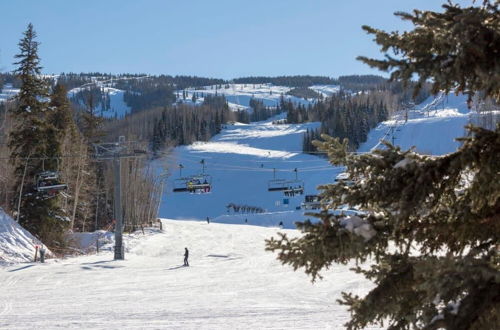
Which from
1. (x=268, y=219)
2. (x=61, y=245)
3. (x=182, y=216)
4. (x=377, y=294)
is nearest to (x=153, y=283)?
(x=61, y=245)

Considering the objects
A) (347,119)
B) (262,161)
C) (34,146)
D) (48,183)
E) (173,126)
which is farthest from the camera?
(173,126)

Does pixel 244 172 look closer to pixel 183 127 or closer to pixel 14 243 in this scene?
pixel 183 127

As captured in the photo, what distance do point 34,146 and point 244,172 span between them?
3201 inches

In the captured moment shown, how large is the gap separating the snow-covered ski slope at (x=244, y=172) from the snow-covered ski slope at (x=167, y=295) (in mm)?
38230

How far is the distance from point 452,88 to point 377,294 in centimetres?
153

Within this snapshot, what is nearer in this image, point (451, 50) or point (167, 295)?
point (451, 50)

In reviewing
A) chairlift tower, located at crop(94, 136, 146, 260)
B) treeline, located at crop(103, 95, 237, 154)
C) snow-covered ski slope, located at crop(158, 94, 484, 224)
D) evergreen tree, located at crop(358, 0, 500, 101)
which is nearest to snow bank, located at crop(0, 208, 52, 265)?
chairlift tower, located at crop(94, 136, 146, 260)

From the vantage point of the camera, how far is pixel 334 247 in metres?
3.79

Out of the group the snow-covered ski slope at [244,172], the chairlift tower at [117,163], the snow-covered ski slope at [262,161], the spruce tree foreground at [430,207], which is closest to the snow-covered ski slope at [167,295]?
the chairlift tower at [117,163]

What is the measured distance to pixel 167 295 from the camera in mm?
20234

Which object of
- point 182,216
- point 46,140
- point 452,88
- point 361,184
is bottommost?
point 182,216

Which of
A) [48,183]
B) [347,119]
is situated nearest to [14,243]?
[48,183]

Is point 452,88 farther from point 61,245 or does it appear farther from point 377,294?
point 61,245

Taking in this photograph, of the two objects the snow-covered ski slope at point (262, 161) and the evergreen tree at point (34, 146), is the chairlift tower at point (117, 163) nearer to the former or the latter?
the evergreen tree at point (34, 146)
